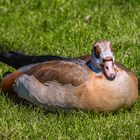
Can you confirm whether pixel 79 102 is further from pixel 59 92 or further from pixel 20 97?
pixel 20 97

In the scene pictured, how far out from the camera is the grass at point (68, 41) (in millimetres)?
6441

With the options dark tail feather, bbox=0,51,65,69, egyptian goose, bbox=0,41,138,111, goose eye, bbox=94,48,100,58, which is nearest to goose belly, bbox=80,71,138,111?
egyptian goose, bbox=0,41,138,111

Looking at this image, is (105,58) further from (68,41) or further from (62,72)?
(68,41)

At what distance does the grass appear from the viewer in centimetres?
644

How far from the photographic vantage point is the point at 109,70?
6.72 metres

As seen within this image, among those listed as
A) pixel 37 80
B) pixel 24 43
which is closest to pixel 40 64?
pixel 37 80

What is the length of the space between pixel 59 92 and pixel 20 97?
0.60 metres

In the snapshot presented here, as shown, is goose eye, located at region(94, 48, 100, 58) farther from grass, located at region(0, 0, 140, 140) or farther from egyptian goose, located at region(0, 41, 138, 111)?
grass, located at region(0, 0, 140, 140)

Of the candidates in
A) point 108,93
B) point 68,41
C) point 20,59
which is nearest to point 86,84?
point 108,93

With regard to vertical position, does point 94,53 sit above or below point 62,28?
above

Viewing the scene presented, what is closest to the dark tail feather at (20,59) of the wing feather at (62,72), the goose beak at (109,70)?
the wing feather at (62,72)

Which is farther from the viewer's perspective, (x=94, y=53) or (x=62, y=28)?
(x=62, y=28)

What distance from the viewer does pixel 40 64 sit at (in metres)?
7.35

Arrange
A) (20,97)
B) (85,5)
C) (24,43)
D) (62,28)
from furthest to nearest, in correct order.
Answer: (85,5) < (62,28) < (24,43) < (20,97)
